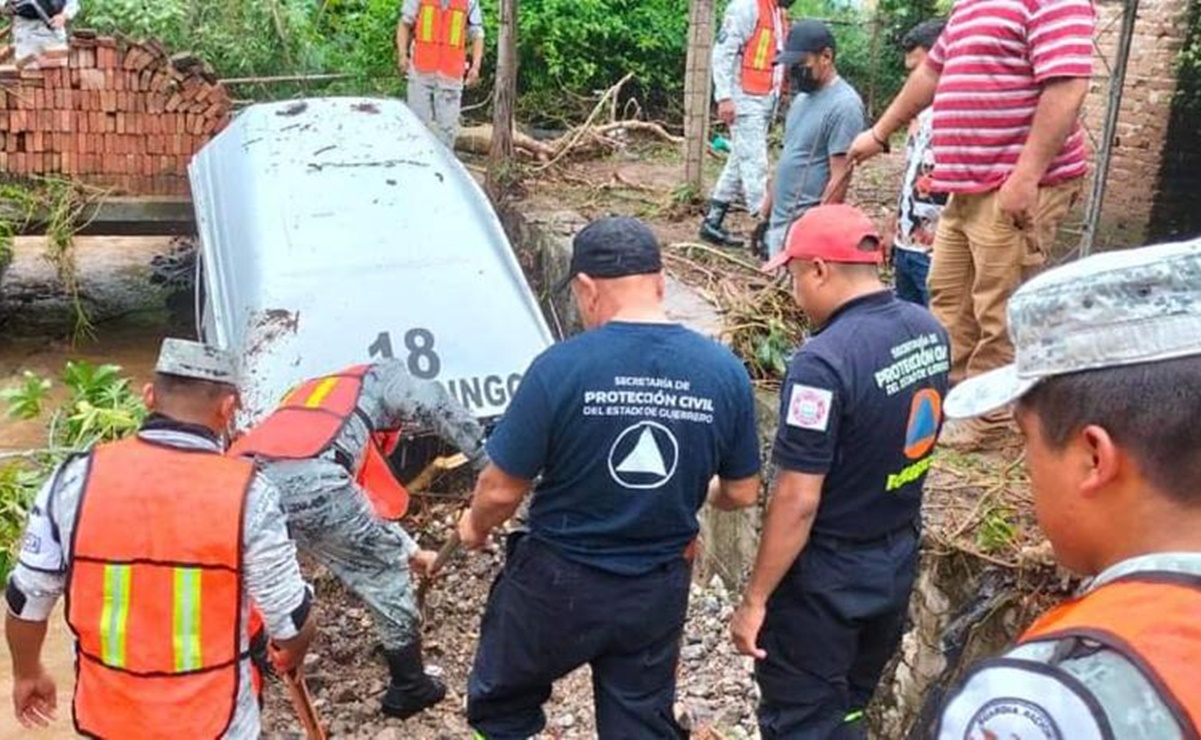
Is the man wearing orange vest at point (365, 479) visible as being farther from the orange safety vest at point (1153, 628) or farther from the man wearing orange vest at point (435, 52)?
the man wearing orange vest at point (435, 52)

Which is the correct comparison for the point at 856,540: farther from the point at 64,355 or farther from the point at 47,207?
the point at 64,355

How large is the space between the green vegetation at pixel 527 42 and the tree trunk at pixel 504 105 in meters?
2.20

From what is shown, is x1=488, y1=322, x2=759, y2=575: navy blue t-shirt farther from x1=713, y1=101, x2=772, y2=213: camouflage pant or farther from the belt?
x1=713, y1=101, x2=772, y2=213: camouflage pant

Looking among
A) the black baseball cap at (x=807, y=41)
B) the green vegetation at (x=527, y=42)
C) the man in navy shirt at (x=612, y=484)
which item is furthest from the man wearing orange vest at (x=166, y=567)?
the green vegetation at (x=527, y=42)

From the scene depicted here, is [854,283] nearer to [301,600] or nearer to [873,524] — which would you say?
[873,524]

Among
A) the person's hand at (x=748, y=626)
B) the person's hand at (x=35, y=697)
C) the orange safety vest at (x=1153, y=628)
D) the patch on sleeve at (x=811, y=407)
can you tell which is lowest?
the person's hand at (x=35, y=697)

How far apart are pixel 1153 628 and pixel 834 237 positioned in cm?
189

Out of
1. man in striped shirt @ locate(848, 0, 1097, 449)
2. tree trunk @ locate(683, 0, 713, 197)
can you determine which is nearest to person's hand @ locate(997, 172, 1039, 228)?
man in striped shirt @ locate(848, 0, 1097, 449)

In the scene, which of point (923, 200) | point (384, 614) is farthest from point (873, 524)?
point (923, 200)

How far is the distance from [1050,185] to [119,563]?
3.00 meters

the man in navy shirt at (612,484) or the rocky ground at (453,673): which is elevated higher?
the man in navy shirt at (612,484)

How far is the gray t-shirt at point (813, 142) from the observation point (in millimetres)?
5551

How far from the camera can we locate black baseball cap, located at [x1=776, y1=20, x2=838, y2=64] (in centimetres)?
555

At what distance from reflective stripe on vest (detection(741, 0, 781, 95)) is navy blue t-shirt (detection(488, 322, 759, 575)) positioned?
4513 mm
